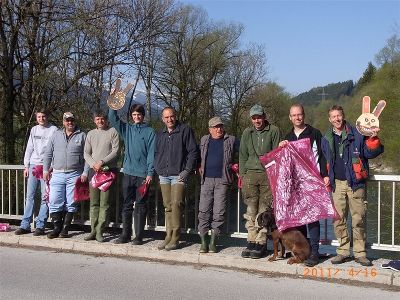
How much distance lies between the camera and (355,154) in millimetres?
6254

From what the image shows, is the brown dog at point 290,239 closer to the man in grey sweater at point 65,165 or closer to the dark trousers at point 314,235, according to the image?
the dark trousers at point 314,235

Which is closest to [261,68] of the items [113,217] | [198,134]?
[198,134]

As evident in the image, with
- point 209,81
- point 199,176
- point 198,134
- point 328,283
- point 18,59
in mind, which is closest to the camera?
point 328,283

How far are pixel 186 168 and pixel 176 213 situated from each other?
645 mm

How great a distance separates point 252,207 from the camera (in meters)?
6.82

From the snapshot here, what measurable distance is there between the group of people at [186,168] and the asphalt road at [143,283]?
55cm

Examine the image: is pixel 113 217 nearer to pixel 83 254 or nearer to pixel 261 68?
pixel 83 254

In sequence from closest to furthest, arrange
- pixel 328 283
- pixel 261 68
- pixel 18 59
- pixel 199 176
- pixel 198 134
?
pixel 328 283 → pixel 199 176 → pixel 18 59 → pixel 198 134 → pixel 261 68

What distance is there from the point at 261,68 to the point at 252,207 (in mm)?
37770

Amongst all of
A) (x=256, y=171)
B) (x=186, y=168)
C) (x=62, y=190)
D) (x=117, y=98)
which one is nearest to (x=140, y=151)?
(x=186, y=168)

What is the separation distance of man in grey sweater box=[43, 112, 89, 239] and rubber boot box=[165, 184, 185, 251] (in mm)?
1552

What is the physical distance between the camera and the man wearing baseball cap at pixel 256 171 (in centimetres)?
671

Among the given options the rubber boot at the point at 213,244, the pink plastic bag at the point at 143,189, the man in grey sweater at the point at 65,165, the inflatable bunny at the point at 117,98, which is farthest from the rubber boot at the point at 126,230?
the inflatable bunny at the point at 117,98

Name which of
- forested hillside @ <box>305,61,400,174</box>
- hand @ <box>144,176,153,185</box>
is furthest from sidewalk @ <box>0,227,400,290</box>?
forested hillside @ <box>305,61,400,174</box>
